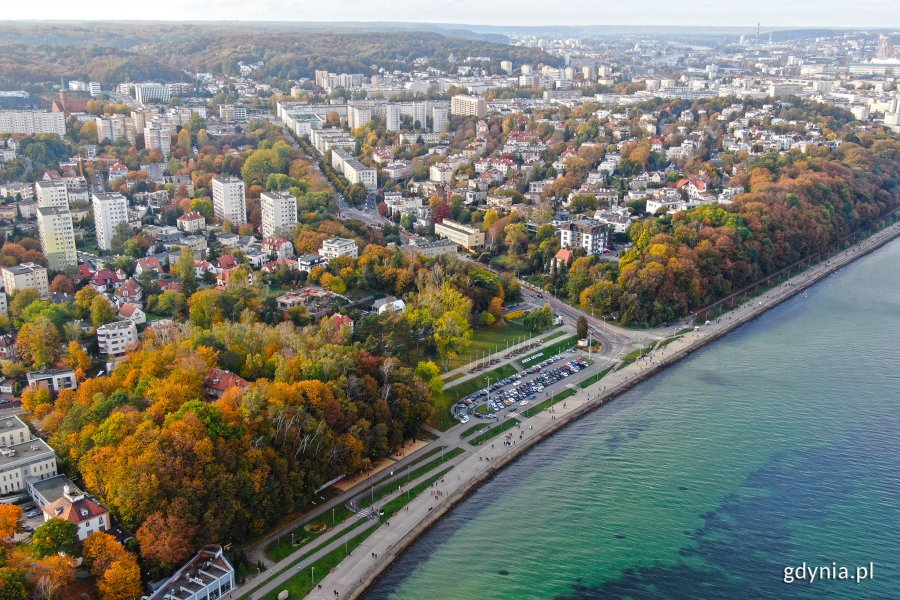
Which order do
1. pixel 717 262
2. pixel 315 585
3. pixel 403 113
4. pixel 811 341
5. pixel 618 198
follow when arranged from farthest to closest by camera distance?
pixel 403 113, pixel 618 198, pixel 717 262, pixel 811 341, pixel 315 585

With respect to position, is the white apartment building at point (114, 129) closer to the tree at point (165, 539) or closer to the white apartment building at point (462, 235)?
the white apartment building at point (462, 235)

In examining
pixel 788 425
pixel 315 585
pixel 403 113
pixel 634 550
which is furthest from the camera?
pixel 403 113

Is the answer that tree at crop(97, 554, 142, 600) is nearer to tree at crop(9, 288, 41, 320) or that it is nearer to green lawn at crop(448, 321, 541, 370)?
green lawn at crop(448, 321, 541, 370)

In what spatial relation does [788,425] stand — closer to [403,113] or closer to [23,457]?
[23,457]

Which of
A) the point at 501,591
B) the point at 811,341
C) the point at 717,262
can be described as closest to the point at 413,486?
the point at 501,591

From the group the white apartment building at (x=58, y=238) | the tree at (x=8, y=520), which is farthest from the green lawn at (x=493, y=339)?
the white apartment building at (x=58, y=238)

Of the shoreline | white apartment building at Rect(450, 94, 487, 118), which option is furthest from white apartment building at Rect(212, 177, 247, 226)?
white apartment building at Rect(450, 94, 487, 118)

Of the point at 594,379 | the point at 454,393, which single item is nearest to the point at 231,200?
the point at 454,393

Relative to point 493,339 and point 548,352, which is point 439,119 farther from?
point 548,352
